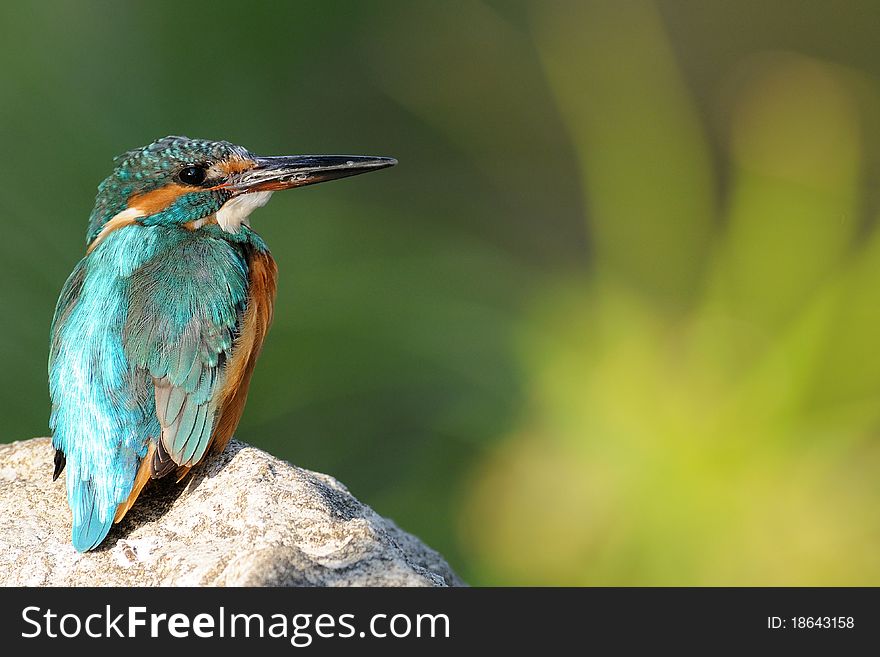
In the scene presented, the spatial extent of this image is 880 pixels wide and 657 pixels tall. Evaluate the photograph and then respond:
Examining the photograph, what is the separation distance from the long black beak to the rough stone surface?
2.21ft

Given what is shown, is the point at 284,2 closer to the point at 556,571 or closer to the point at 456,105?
the point at 456,105

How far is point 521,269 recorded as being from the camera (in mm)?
4793

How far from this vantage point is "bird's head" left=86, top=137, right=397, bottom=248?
2445mm

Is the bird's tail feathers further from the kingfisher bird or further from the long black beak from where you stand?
the long black beak

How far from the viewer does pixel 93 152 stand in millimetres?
4250

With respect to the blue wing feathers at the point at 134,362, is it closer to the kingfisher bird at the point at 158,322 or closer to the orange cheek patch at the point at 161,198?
the kingfisher bird at the point at 158,322

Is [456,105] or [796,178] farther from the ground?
[456,105]

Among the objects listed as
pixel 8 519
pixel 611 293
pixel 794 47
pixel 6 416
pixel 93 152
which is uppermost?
pixel 794 47

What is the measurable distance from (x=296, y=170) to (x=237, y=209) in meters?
0.19

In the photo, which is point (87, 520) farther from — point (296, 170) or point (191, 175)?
point (296, 170)

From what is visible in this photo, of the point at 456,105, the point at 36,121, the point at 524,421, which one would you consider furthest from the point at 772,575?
the point at 36,121

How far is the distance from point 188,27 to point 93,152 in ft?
2.30

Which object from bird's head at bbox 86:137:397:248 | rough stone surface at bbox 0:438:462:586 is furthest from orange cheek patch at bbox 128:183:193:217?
rough stone surface at bbox 0:438:462:586

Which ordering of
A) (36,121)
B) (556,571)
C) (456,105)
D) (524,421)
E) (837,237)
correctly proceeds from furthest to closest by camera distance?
(456,105) < (36,121) < (524,421) < (837,237) < (556,571)
